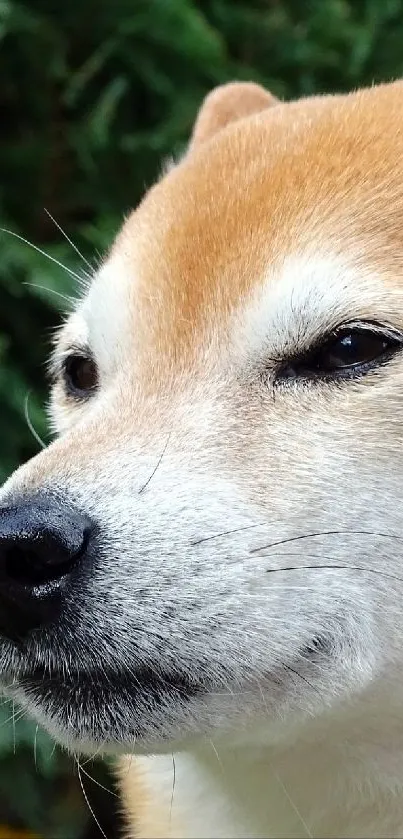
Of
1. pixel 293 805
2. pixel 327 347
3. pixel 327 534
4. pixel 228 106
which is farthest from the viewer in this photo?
pixel 228 106

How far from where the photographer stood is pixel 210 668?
1.27m

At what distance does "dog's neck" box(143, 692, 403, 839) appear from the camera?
142 centimetres

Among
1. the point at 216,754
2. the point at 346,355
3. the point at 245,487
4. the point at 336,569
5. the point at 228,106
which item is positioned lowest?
the point at 216,754

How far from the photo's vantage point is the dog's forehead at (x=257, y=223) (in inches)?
58.3

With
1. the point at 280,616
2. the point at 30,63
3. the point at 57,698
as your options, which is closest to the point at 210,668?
the point at 280,616

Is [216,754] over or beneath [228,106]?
beneath

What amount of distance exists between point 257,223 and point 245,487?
0.47 m

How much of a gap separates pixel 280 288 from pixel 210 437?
0.27m

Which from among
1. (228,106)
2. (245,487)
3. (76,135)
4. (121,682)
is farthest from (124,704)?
(76,135)

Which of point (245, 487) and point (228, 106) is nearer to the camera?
point (245, 487)

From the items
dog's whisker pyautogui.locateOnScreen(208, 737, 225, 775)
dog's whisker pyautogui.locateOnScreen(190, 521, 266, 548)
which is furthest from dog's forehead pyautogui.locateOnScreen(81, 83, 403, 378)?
dog's whisker pyautogui.locateOnScreen(208, 737, 225, 775)

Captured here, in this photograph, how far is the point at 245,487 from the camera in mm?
1318

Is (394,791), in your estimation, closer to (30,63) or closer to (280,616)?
(280,616)

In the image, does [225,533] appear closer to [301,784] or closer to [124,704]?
[124,704]
